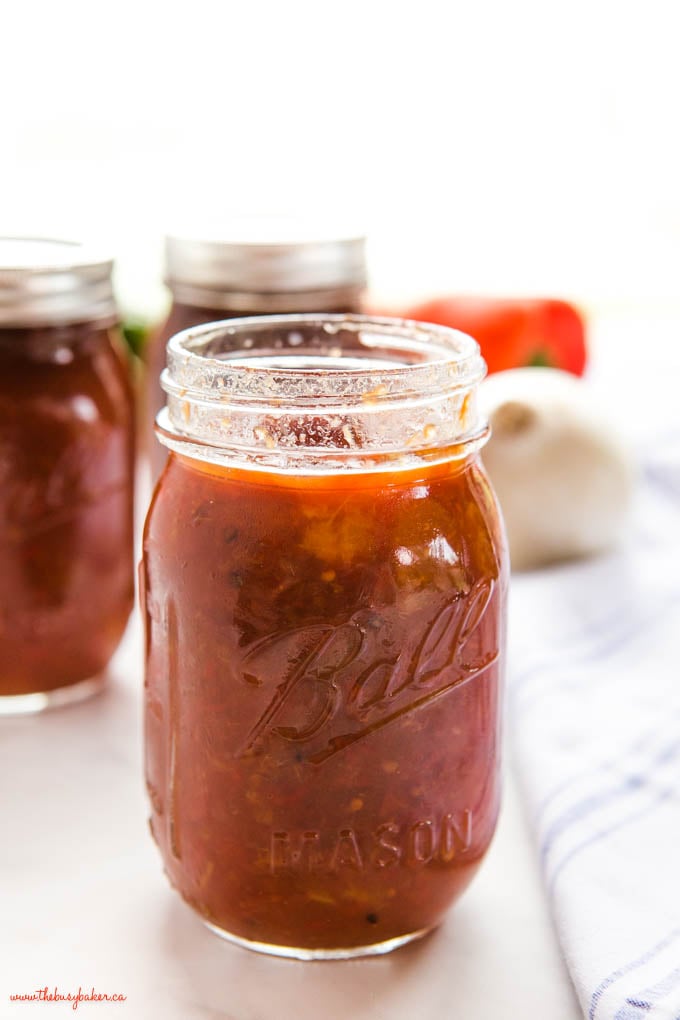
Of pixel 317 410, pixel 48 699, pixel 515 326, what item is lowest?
pixel 48 699

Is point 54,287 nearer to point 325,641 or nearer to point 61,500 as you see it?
point 61,500

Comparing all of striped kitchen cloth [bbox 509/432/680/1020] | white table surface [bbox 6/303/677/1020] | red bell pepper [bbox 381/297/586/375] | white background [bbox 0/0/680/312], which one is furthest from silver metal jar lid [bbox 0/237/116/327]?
white background [bbox 0/0/680/312]

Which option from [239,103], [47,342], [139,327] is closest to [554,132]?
[239,103]

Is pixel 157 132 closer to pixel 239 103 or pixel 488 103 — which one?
pixel 239 103

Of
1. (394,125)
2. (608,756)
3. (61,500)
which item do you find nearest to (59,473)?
(61,500)

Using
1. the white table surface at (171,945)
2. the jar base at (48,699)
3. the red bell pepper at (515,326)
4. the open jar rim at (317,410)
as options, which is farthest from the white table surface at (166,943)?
the red bell pepper at (515,326)
